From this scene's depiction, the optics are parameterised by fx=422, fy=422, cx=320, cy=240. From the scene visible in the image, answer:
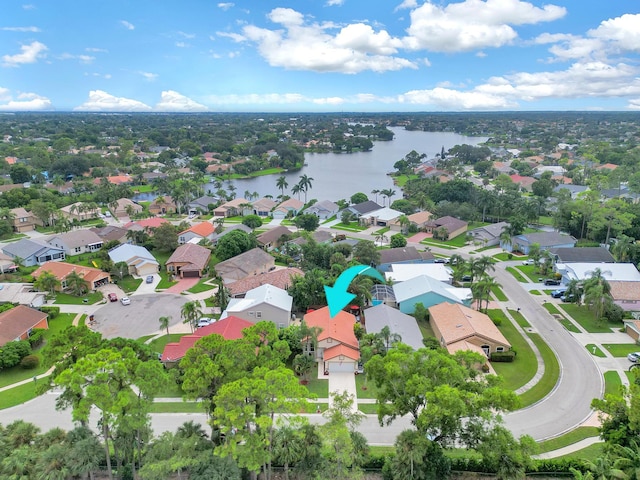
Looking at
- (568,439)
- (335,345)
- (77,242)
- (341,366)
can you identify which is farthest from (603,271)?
(77,242)

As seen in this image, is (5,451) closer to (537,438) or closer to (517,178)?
(537,438)

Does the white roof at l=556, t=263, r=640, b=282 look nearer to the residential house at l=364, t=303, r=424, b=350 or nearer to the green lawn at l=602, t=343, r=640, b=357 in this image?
the green lawn at l=602, t=343, r=640, b=357

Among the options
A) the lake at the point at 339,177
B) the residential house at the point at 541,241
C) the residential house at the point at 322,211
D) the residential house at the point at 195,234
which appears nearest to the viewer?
the residential house at the point at 541,241

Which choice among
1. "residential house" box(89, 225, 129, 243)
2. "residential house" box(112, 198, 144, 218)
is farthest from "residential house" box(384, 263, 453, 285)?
"residential house" box(112, 198, 144, 218)

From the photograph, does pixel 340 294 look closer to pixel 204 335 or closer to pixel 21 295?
pixel 204 335

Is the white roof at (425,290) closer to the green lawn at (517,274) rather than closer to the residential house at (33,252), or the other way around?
the green lawn at (517,274)

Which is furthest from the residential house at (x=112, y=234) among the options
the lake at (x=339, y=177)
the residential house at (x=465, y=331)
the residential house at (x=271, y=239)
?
the residential house at (x=465, y=331)
